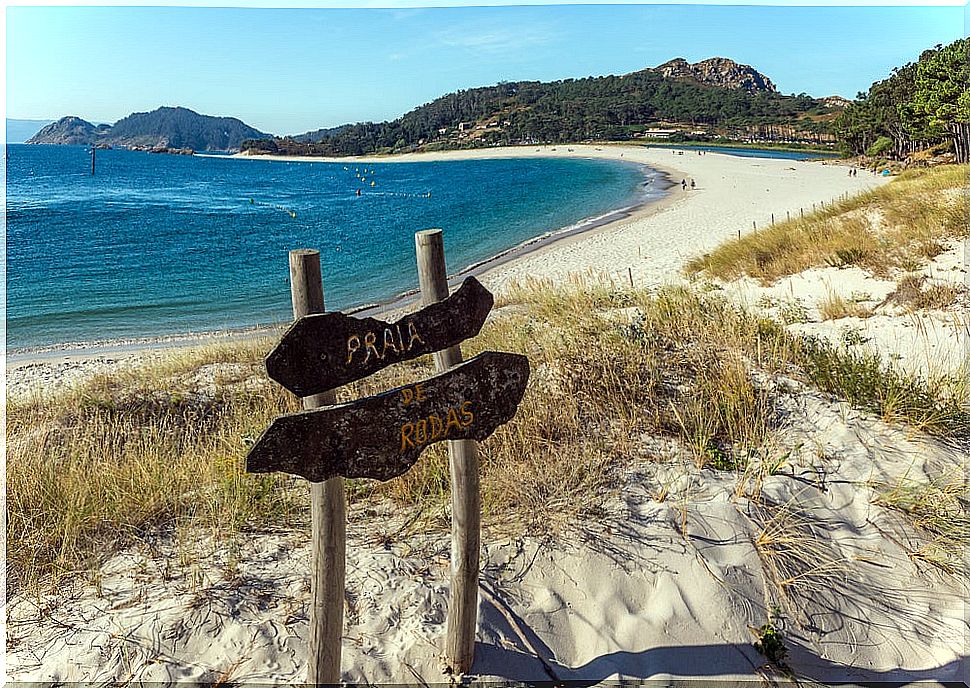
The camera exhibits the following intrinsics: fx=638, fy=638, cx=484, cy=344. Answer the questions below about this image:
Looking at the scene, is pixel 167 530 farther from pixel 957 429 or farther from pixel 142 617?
pixel 957 429

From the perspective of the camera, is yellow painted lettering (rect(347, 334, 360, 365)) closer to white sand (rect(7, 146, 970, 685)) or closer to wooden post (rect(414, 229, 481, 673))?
wooden post (rect(414, 229, 481, 673))

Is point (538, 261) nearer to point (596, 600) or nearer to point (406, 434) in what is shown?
point (596, 600)

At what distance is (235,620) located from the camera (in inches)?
110

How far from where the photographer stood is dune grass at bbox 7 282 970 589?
3.45 metres

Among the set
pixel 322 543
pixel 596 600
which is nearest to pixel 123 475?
pixel 322 543

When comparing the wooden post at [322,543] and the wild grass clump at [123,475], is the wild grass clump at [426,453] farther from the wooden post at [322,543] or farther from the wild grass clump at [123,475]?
the wooden post at [322,543]

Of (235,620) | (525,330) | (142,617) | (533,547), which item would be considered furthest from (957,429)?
(142,617)

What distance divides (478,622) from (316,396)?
1416 millimetres

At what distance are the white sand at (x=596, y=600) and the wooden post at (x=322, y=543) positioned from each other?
1.03ft

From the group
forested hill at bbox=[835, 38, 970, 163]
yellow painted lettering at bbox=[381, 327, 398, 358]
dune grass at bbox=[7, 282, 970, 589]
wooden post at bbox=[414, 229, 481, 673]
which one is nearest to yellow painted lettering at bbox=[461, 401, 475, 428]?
wooden post at bbox=[414, 229, 481, 673]

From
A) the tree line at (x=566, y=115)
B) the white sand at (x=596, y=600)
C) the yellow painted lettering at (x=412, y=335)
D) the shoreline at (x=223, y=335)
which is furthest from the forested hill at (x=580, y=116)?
the yellow painted lettering at (x=412, y=335)

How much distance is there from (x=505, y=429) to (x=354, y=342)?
2.23 m

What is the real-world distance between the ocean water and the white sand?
39.0 feet

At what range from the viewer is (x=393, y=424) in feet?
7.27
